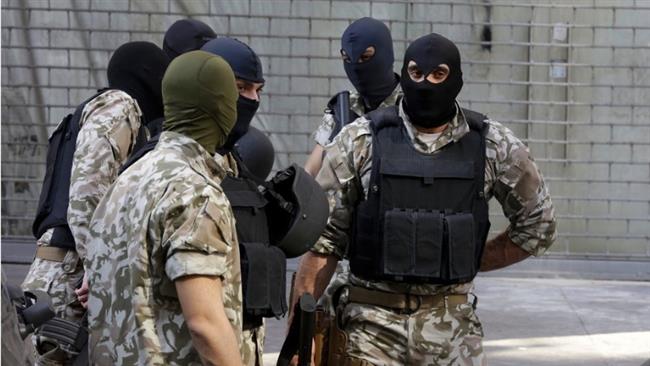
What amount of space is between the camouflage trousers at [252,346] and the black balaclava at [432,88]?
102 centimetres

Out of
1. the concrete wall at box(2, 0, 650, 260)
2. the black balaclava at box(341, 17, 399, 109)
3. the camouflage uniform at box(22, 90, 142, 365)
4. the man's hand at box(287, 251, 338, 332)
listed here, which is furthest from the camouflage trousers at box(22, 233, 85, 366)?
the concrete wall at box(2, 0, 650, 260)

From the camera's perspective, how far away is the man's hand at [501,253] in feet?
15.3

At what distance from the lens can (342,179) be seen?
4414 mm

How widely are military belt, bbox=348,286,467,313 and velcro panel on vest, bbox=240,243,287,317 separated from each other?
749 millimetres

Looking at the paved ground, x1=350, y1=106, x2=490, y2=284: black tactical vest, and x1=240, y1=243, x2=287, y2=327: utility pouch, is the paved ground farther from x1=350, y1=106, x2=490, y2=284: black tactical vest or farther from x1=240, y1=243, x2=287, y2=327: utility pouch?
x1=240, y1=243, x2=287, y2=327: utility pouch

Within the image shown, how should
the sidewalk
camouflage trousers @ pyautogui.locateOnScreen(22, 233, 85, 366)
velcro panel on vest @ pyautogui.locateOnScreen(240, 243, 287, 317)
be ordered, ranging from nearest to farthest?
velcro panel on vest @ pyautogui.locateOnScreen(240, 243, 287, 317), camouflage trousers @ pyautogui.locateOnScreen(22, 233, 85, 366), the sidewalk

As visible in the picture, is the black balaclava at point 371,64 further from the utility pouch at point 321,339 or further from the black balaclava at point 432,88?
the utility pouch at point 321,339

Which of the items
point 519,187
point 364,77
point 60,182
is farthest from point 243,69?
point 364,77

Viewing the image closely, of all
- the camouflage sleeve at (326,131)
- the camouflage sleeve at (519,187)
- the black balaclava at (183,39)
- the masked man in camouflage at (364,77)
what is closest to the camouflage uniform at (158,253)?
the camouflage sleeve at (519,187)

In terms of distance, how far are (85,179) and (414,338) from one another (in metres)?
1.30

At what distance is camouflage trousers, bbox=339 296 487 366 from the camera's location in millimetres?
4367

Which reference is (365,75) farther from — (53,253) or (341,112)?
(53,253)

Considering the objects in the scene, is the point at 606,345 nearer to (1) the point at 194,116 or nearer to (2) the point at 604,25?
(2) the point at 604,25

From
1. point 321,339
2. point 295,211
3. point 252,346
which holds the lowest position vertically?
point 321,339
